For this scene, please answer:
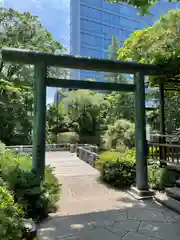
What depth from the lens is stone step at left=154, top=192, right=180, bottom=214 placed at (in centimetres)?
440

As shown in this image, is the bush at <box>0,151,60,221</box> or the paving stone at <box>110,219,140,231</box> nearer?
the paving stone at <box>110,219,140,231</box>

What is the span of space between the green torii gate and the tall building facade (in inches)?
782

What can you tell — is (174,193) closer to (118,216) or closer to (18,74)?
(118,216)

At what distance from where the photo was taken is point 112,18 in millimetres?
31516

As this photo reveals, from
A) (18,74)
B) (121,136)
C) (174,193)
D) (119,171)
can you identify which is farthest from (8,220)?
(18,74)

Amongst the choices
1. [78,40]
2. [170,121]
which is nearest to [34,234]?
[170,121]

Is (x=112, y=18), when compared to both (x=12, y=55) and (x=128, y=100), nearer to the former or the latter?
(x=128, y=100)

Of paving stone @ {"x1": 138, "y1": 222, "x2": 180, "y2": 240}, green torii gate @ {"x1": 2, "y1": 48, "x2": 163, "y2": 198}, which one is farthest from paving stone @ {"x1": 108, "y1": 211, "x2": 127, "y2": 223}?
green torii gate @ {"x1": 2, "y1": 48, "x2": 163, "y2": 198}

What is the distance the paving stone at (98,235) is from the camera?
3295mm

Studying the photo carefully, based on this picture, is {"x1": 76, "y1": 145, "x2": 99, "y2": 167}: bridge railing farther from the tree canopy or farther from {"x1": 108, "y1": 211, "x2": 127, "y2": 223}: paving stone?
{"x1": 108, "y1": 211, "x2": 127, "y2": 223}: paving stone

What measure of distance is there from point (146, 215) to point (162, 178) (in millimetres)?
1742

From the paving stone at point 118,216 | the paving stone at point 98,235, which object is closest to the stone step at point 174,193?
the paving stone at point 118,216

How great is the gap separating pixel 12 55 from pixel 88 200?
3.42 meters

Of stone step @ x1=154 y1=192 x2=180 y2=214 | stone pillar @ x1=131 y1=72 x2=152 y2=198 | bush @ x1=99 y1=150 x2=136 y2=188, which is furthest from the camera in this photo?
bush @ x1=99 y1=150 x2=136 y2=188
